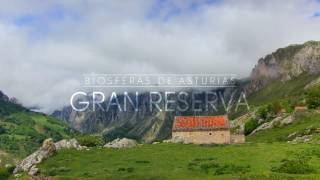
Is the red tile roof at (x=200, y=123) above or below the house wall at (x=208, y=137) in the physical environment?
above

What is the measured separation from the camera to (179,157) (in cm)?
7788

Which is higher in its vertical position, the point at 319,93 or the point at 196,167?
the point at 319,93

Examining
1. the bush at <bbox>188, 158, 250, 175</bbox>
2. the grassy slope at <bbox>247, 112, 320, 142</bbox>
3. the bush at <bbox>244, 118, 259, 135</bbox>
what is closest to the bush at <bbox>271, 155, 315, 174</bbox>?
the bush at <bbox>188, 158, 250, 175</bbox>

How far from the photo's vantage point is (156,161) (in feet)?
248

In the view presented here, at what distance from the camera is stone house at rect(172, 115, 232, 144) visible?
110 meters

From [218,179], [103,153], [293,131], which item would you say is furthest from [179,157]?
[293,131]

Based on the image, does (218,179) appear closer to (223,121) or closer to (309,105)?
(223,121)

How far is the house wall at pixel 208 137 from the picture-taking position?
11000cm

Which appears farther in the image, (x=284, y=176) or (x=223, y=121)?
(x=223, y=121)

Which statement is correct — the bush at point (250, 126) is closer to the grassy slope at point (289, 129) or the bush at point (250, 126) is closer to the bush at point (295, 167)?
the grassy slope at point (289, 129)

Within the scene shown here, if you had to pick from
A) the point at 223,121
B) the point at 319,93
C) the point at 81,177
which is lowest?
the point at 81,177

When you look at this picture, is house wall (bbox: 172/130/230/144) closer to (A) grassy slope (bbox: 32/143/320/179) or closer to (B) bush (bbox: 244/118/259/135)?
(A) grassy slope (bbox: 32/143/320/179)

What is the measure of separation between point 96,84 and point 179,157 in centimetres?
8927

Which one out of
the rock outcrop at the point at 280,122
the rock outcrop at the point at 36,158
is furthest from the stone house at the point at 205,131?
the rock outcrop at the point at 280,122
